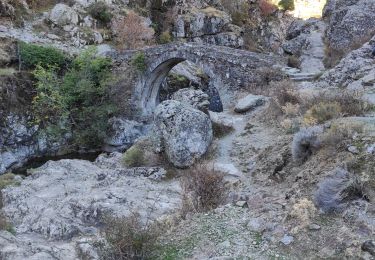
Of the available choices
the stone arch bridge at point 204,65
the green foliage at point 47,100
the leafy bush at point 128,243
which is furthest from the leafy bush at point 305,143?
the green foliage at point 47,100

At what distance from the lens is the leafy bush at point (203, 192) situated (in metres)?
8.43

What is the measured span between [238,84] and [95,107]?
8811 mm

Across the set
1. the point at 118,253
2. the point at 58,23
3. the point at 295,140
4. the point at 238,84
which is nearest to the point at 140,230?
the point at 118,253

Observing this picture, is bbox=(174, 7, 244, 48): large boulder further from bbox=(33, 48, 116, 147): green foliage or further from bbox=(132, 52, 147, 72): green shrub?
bbox=(33, 48, 116, 147): green foliage

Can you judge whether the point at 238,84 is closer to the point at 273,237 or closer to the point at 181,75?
the point at 181,75

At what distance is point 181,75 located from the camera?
28.6 metres

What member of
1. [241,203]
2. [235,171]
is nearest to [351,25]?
[235,171]

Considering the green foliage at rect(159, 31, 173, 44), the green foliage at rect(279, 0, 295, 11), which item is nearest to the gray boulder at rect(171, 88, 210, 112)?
the green foliage at rect(159, 31, 173, 44)

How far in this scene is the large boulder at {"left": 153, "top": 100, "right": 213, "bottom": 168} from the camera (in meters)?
12.7

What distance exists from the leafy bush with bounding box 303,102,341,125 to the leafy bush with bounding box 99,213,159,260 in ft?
18.0

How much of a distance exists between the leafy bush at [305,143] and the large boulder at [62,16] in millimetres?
23334

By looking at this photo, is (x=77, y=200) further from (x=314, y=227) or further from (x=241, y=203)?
(x=314, y=227)

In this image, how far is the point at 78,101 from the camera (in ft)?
78.4

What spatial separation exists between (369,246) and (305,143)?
3.44 metres
